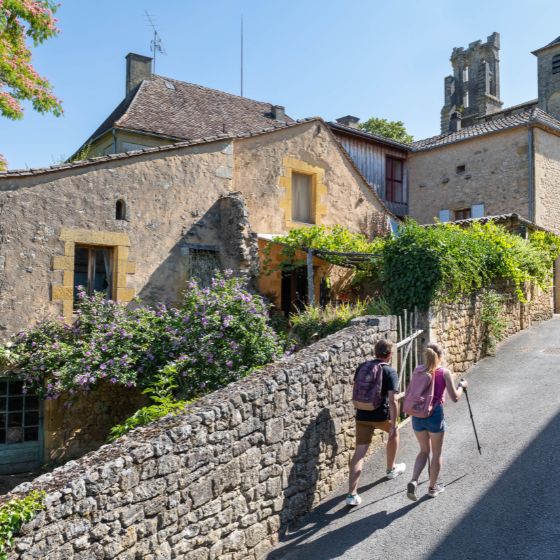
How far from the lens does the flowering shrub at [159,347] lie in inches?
330

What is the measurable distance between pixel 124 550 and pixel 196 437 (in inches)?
39.4

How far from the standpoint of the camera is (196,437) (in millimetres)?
4684

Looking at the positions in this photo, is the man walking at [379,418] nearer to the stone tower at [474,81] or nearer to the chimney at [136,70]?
the chimney at [136,70]

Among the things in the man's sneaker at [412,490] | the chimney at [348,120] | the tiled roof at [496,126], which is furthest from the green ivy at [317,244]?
the chimney at [348,120]

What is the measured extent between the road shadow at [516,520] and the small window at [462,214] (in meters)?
14.6

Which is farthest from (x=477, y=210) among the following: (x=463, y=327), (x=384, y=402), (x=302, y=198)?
(x=384, y=402)

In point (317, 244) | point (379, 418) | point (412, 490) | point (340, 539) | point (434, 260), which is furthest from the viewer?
point (317, 244)

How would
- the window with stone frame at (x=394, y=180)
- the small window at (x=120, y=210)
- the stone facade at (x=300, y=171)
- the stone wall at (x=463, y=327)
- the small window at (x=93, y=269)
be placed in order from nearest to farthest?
the stone wall at (x=463, y=327), the small window at (x=93, y=269), the small window at (x=120, y=210), the stone facade at (x=300, y=171), the window with stone frame at (x=394, y=180)

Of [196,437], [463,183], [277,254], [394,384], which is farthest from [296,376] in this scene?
[463,183]

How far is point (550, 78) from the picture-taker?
3216 cm

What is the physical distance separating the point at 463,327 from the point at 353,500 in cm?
477

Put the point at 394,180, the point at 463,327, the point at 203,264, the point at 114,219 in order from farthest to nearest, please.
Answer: the point at 394,180, the point at 203,264, the point at 114,219, the point at 463,327

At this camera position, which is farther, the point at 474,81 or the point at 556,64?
the point at 474,81

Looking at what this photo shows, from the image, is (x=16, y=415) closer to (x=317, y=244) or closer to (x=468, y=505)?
(x=317, y=244)
